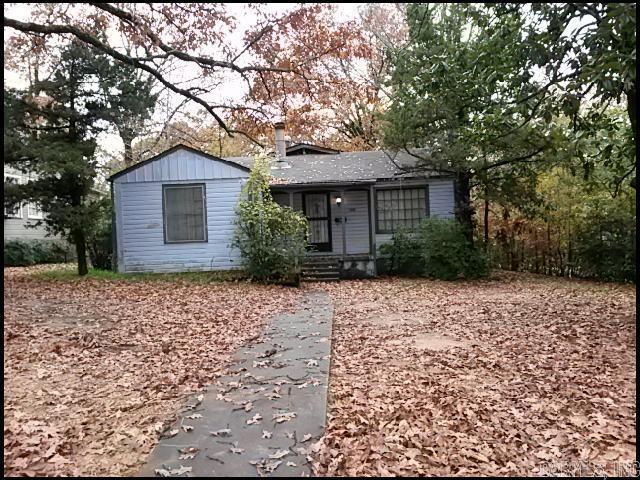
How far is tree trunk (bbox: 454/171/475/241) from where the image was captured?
14.2 m

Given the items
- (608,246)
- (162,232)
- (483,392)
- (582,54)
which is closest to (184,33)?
(162,232)

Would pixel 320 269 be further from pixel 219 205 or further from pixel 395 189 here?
pixel 395 189

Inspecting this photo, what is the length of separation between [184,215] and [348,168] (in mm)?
5788

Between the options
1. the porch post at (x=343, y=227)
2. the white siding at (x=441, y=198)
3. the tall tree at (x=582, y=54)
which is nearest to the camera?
the tall tree at (x=582, y=54)

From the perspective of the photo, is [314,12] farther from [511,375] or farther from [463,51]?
[511,375]

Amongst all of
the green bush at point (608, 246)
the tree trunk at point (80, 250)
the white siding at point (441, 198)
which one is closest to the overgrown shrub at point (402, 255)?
the white siding at point (441, 198)

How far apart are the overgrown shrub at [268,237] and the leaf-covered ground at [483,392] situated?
3.94 m

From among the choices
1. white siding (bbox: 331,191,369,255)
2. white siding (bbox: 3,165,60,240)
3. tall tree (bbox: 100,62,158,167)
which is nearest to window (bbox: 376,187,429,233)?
white siding (bbox: 331,191,369,255)

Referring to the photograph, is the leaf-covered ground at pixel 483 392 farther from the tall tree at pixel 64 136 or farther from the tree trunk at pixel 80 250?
the tree trunk at pixel 80 250

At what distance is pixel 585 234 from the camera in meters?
13.7

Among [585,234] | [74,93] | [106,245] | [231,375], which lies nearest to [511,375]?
[231,375]

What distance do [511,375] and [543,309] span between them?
14.1ft

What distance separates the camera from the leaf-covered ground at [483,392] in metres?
3.08

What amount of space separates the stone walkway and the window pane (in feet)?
30.9
